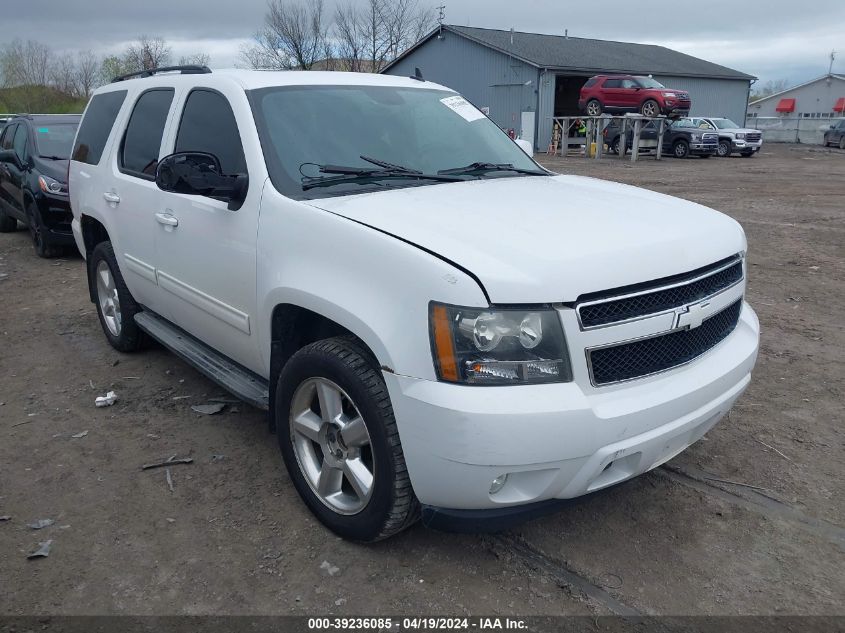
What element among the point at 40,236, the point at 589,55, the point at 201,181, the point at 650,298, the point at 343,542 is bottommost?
the point at 343,542

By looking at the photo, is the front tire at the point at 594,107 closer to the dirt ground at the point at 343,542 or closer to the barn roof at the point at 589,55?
the barn roof at the point at 589,55

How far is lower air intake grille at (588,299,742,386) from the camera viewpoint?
2449 millimetres

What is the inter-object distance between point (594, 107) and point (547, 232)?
28.9m

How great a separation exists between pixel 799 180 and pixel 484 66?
67.9 ft

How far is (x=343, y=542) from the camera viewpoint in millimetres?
3018

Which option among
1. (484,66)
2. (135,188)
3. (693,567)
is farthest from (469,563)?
(484,66)

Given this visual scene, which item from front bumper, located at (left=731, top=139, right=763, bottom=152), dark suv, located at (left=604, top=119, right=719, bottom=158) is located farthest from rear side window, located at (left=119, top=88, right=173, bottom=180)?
front bumper, located at (left=731, top=139, right=763, bottom=152)

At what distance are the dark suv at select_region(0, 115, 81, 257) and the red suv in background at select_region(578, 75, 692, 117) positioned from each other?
22429 millimetres

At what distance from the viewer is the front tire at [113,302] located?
5.03 metres

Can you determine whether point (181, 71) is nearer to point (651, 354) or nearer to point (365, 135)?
point (365, 135)

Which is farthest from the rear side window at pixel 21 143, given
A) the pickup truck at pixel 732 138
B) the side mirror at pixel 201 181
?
the pickup truck at pixel 732 138

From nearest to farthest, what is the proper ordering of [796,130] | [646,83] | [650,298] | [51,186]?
[650,298]
[51,186]
[646,83]
[796,130]

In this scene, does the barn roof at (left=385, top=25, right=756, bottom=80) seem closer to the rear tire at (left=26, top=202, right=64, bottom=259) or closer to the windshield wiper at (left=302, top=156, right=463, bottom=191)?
the rear tire at (left=26, top=202, right=64, bottom=259)

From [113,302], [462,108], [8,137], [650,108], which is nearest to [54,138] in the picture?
[8,137]
